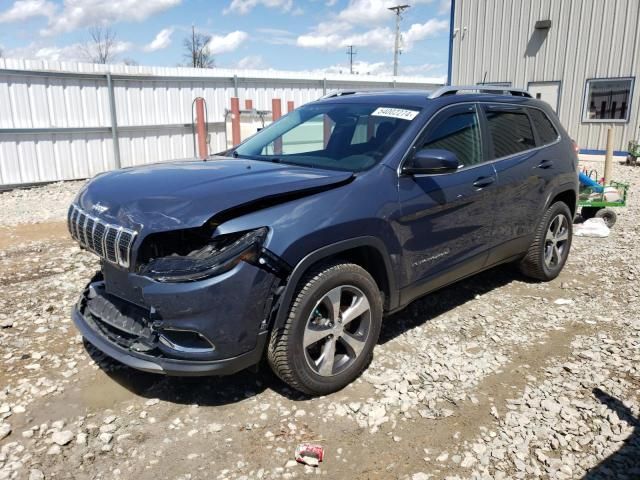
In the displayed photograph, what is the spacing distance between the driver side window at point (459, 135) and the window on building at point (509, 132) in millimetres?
228

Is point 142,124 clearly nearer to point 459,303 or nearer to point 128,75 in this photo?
point 128,75

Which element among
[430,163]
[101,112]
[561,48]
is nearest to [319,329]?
[430,163]

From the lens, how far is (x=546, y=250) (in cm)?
530

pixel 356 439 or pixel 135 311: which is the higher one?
pixel 135 311

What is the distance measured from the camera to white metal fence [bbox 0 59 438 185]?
11.0 m

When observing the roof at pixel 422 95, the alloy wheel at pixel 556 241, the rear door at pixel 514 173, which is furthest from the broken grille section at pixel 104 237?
the alloy wheel at pixel 556 241

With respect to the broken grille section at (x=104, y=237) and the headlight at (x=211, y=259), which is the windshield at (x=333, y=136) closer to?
the headlight at (x=211, y=259)

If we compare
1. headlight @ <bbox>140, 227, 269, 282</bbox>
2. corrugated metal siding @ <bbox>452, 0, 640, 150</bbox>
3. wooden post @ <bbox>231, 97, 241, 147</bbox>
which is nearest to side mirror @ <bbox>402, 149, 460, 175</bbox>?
headlight @ <bbox>140, 227, 269, 282</bbox>

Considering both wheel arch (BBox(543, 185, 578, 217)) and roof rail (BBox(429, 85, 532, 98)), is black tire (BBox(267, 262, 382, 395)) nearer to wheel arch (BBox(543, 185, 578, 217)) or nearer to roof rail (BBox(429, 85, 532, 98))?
roof rail (BBox(429, 85, 532, 98))

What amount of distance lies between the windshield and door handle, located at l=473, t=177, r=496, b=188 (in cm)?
75

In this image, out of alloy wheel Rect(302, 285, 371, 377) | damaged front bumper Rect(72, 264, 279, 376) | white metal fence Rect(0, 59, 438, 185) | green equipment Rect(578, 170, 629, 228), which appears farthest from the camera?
white metal fence Rect(0, 59, 438, 185)

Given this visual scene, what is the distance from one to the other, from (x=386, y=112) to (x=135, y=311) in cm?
228

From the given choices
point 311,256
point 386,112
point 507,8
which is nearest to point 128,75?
point 386,112

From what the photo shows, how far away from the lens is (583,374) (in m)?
3.66
